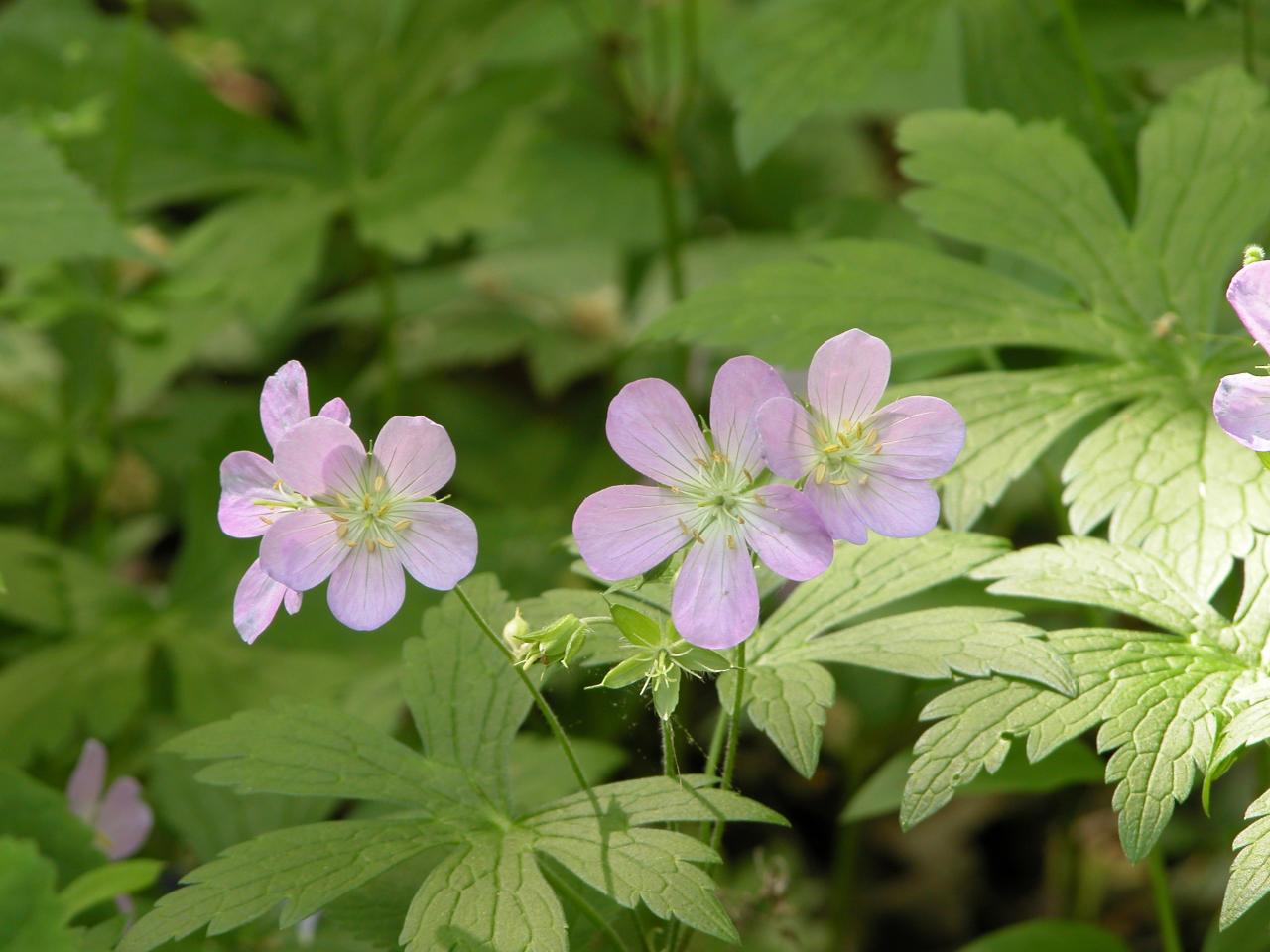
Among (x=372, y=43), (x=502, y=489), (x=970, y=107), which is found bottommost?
(x=502, y=489)

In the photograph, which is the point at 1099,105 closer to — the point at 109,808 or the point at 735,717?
the point at 735,717

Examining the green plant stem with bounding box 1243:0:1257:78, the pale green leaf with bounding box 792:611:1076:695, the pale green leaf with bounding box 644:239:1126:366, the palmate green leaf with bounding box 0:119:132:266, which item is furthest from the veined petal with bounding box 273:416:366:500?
the green plant stem with bounding box 1243:0:1257:78

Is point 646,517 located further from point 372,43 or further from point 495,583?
point 372,43

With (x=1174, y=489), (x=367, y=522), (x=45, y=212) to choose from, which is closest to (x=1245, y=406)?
(x=1174, y=489)

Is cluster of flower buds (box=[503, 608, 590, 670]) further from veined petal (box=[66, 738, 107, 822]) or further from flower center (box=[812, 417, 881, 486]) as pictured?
veined petal (box=[66, 738, 107, 822])

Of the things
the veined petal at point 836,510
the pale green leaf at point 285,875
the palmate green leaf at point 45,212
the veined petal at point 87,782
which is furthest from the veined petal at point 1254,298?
the palmate green leaf at point 45,212

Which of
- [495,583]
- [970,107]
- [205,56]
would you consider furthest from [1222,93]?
[205,56]

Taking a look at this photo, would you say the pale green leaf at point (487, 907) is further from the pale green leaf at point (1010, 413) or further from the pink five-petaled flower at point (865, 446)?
the pale green leaf at point (1010, 413)
